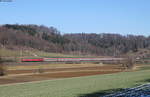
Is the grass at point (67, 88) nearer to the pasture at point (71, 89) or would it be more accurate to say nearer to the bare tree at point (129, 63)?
the pasture at point (71, 89)

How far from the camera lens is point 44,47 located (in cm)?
19250

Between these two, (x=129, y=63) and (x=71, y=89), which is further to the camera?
(x=129, y=63)

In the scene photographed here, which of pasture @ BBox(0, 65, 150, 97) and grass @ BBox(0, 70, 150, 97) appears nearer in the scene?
pasture @ BBox(0, 65, 150, 97)

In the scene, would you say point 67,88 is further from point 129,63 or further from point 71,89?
point 129,63

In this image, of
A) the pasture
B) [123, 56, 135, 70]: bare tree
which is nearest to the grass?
the pasture

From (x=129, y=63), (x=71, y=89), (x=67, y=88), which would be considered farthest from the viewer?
(x=129, y=63)

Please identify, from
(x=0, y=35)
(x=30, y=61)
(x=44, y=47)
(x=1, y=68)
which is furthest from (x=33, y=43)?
(x=1, y=68)

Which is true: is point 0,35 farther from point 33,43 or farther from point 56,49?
point 56,49

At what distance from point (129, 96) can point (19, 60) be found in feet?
287

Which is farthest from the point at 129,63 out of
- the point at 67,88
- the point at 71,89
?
the point at 71,89

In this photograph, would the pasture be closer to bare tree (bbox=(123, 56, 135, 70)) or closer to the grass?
the grass

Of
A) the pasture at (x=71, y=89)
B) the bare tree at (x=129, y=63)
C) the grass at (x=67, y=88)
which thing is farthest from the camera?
the bare tree at (x=129, y=63)

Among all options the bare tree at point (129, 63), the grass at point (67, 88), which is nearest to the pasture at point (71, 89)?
the grass at point (67, 88)

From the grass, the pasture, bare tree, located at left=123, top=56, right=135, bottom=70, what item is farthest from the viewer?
bare tree, located at left=123, top=56, right=135, bottom=70
